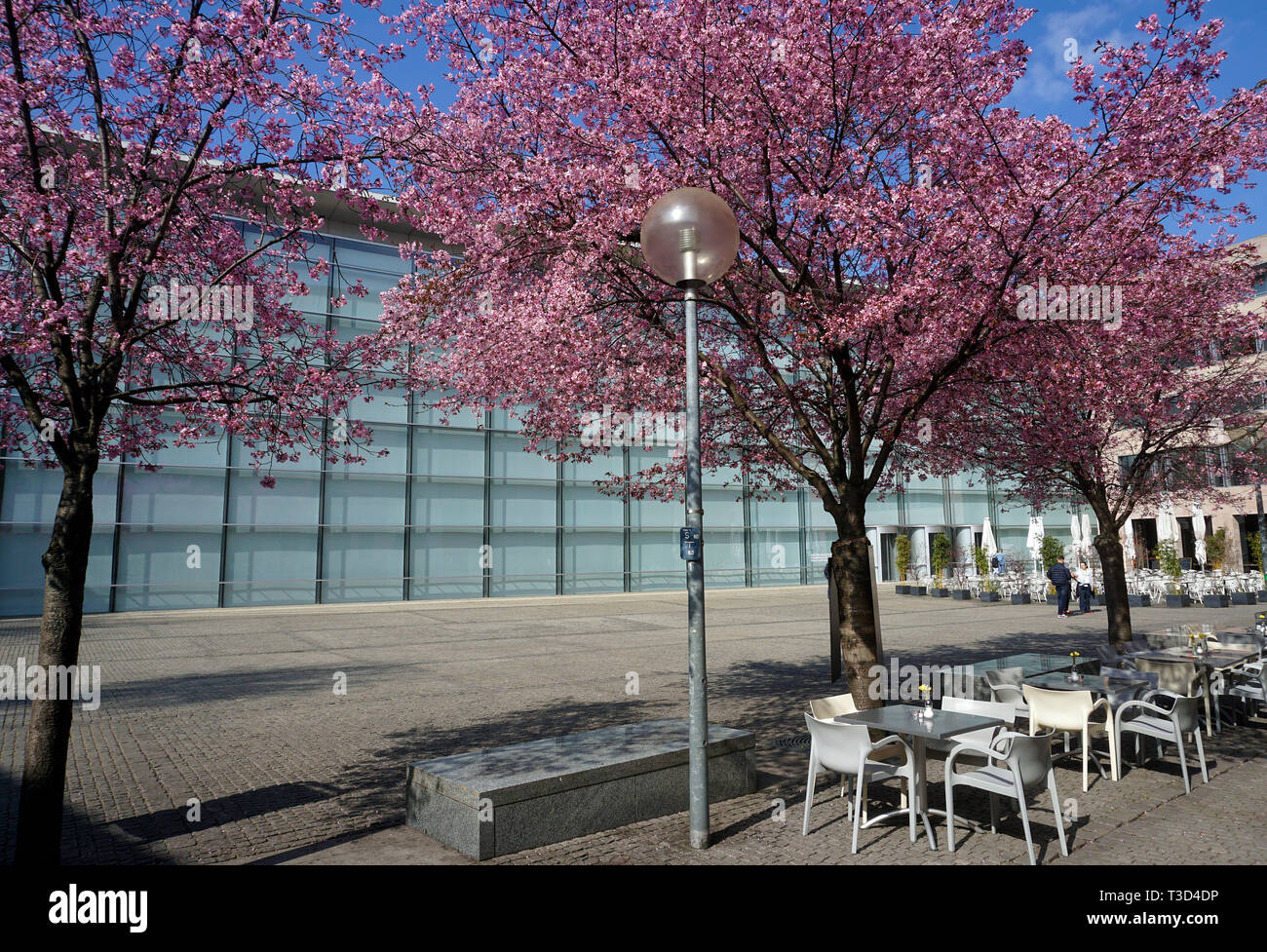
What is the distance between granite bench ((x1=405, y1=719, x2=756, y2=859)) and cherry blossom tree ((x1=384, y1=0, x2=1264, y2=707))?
2.15 meters

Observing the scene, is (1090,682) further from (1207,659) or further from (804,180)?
(804,180)

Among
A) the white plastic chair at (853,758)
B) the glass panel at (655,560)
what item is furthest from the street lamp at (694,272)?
the glass panel at (655,560)

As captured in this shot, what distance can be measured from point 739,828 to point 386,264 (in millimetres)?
27856

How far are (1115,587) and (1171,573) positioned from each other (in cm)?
1814

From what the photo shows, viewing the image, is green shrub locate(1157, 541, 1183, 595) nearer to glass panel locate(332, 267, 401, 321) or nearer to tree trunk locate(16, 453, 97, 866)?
glass panel locate(332, 267, 401, 321)

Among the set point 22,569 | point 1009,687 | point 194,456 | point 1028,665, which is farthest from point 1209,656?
point 22,569

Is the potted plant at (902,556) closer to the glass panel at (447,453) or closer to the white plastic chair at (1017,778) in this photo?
the glass panel at (447,453)

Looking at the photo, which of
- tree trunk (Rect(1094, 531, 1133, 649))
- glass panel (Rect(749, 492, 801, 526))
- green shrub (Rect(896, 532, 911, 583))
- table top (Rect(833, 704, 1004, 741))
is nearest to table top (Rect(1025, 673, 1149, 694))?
table top (Rect(833, 704, 1004, 741))

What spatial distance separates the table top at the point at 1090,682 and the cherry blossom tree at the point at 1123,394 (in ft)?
9.47

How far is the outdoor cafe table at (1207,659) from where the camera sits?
8.70 metres

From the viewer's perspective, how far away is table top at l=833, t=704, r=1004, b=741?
568 centimetres

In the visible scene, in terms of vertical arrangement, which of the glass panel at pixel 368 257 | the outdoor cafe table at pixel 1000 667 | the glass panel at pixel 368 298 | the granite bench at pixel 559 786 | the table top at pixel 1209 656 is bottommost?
the granite bench at pixel 559 786

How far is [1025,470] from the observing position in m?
13.7
